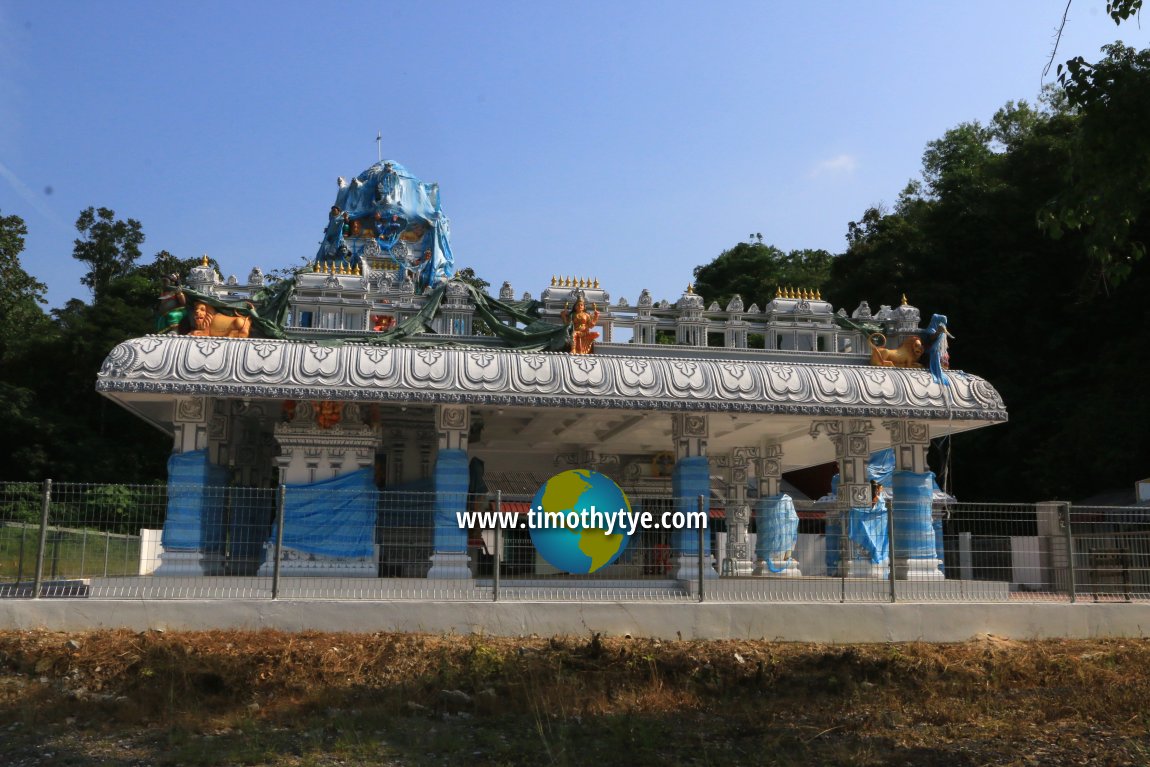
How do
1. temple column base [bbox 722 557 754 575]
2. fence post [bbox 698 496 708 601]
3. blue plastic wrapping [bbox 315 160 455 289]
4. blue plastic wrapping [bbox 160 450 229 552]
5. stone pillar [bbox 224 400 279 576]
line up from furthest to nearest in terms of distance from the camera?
blue plastic wrapping [bbox 315 160 455 289] < temple column base [bbox 722 557 754 575] < blue plastic wrapping [bbox 160 450 229 552] < stone pillar [bbox 224 400 279 576] < fence post [bbox 698 496 708 601]

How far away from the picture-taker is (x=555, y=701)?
11.1 meters

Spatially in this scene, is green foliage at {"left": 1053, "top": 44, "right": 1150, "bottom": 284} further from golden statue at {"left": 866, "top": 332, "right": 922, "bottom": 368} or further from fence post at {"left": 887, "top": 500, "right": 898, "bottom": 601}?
golden statue at {"left": 866, "top": 332, "right": 922, "bottom": 368}

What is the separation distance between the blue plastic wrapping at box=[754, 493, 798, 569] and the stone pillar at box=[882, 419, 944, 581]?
184 centimetres

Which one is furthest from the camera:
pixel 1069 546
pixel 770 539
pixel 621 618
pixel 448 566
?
pixel 770 539

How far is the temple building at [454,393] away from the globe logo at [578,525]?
112 centimetres

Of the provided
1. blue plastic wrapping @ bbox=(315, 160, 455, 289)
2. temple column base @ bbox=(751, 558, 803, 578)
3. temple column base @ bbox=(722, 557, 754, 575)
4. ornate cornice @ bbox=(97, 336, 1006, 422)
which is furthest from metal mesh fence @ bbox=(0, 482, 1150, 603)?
blue plastic wrapping @ bbox=(315, 160, 455, 289)

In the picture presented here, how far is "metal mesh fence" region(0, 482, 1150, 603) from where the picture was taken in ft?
44.6

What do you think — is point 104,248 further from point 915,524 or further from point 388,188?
point 915,524

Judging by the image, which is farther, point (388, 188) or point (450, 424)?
point (388, 188)

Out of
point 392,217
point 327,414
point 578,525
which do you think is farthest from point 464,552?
point 392,217

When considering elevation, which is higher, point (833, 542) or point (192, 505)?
point (192, 505)

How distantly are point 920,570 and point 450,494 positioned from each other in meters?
7.40

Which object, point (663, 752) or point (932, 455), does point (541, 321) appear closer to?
point (663, 752)

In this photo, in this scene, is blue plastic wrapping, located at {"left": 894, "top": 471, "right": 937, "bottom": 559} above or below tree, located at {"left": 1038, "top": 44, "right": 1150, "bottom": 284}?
below
